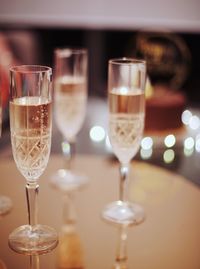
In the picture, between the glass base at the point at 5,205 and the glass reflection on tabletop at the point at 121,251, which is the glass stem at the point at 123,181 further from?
the glass base at the point at 5,205

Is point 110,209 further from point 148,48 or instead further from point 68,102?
point 148,48

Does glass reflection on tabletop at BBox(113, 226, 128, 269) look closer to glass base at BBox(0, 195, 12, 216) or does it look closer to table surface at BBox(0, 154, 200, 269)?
table surface at BBox(0, 154, 200, 269)

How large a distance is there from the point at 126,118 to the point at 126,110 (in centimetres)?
2

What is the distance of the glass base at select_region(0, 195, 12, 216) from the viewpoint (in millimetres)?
1348

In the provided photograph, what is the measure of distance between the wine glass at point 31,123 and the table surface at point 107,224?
0.15 feet

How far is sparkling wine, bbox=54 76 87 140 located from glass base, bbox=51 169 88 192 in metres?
0.14

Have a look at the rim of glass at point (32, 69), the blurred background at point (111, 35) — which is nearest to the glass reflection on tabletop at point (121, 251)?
the rim of glass at point (32, 69)


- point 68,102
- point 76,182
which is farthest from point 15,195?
point 68,102

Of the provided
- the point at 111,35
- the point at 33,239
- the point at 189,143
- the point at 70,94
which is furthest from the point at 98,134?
the point at 111,35

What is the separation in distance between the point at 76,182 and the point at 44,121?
426mm

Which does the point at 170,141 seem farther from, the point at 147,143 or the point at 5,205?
the point at 5,205

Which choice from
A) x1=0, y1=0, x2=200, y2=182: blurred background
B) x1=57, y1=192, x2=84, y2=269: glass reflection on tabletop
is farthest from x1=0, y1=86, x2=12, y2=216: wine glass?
x1=0, y1=0, x2=200, y2=182: blurred background

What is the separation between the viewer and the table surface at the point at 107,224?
3.77 feet

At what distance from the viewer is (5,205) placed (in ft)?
4.54
